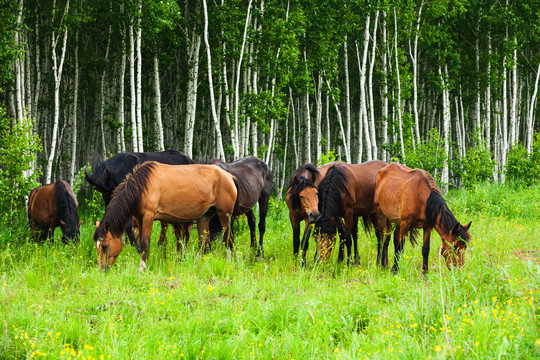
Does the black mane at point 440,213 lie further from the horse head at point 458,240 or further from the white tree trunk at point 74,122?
the white tree trunk at point 74,122

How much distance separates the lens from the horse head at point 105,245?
6566 mm

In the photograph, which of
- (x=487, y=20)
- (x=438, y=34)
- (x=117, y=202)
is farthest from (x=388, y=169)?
(x=487, y=20)

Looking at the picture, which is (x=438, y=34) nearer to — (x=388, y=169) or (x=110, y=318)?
(x=388, y=169)

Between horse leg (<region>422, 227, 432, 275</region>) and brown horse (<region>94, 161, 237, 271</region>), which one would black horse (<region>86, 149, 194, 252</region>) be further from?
horse leg (<region>422, 227, 432, 275</region>)

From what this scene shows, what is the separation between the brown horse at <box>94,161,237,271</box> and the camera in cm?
670

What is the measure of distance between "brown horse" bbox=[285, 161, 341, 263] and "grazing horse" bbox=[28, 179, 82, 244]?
438 cm

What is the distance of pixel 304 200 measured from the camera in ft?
25.7

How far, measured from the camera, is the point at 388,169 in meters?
8.49

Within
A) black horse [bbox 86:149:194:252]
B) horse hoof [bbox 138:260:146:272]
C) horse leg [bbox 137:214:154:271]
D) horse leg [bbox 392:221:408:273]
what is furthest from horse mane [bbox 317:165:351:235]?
black horse [bbox 86:149:194:252]

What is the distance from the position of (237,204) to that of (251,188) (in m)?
0.56

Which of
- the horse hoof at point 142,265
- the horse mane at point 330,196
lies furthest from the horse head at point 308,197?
the horse hoof at point 142,265

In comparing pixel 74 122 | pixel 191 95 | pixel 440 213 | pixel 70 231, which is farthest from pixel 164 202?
pixel 74 122

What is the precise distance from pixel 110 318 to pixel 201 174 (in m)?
3.90

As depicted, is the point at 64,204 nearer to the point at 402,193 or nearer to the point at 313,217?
the point at 313,217
